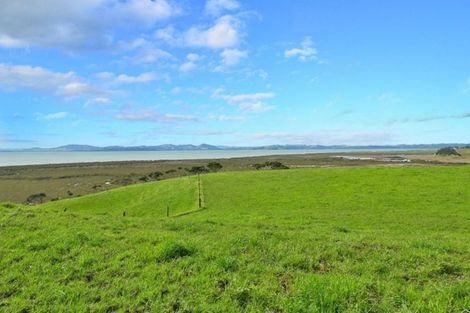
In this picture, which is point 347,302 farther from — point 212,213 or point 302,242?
point 212,213

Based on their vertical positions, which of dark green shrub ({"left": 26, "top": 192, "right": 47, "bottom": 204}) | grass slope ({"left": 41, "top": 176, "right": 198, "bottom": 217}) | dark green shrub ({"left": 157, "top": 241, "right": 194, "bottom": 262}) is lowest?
dark green shrub ({"left": 26, "top": 192, "right": 47, "bottom": 204})

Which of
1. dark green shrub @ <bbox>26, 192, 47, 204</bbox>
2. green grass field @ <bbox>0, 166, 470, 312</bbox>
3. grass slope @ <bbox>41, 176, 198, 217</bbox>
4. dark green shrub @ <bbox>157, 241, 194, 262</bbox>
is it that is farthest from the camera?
dark green shrub @ <bbox>26, 192, 47, 204</bbox>

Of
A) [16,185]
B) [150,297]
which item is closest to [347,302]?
[150,297]

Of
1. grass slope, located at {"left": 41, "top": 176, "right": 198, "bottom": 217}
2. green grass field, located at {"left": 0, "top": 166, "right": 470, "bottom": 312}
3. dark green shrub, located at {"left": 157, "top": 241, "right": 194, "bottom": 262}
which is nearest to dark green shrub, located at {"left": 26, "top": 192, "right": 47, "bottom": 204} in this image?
grass slope, located at {"left": 41, "top": 176, "right": 198, "bottom": 217}

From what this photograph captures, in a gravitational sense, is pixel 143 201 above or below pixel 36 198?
above

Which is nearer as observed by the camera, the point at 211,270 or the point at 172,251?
the point at 211,270

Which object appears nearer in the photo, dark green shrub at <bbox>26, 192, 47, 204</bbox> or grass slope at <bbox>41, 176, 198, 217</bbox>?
grass slope at <bbox>41, 176, 198, 217</bbox>

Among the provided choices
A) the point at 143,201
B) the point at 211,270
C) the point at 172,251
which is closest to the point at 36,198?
the point at 143,201

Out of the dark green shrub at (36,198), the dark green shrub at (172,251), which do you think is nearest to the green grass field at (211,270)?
the dark green shrub at (172,251)

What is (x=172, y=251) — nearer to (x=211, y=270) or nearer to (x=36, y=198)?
(x=211, y=270)

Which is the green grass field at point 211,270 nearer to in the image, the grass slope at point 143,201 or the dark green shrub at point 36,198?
the grass slope at point 143,201

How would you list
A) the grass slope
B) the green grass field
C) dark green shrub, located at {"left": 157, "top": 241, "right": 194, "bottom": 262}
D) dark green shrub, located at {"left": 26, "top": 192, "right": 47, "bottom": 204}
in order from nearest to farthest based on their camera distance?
the green grass field < dark green shrub, located at {"left": 157, "top": 241, "right": 194, "bottom": 262} < the grass slope < dark green shrub, located at {"left": 26, "top": 192, "right": 47, "bottom": 204}

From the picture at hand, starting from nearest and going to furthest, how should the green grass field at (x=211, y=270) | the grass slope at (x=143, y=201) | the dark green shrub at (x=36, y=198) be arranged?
the green grass field at (x=211, y=270), the grass slope at (x=143, y=201), the dark green shrub at (x=36, y=198)

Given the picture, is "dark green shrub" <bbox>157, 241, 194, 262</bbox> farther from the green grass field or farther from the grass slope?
the grass slope
